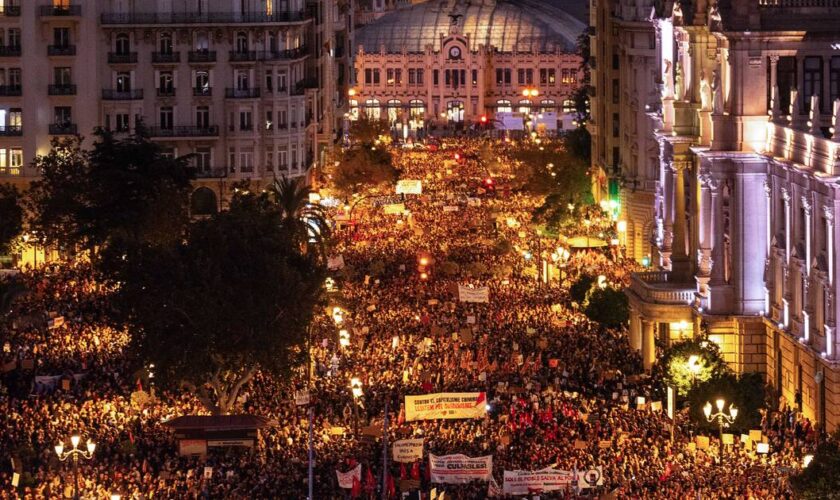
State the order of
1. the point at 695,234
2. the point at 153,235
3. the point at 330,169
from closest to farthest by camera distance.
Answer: the point at 695,234
the point at 153,235
the point at 330,169

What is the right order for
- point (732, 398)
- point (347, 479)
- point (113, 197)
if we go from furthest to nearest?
point (113, 197) < point (732, 398) < point (347, 479)

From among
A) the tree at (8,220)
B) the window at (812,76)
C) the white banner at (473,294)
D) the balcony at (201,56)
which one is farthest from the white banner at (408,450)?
the balcony at (201,56)

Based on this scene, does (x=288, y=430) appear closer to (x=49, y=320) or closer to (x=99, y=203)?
(x=49, y=320)

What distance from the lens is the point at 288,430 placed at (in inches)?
3098

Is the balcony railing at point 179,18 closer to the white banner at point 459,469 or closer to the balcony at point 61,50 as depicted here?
the balcony at point 61,50

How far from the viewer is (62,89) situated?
5138 inches

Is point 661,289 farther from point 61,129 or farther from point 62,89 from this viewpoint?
point 62,89

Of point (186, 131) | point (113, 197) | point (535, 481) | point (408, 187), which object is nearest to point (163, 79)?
point (186, 131)

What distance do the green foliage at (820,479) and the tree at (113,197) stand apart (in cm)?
4976

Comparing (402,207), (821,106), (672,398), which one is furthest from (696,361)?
(402,207)

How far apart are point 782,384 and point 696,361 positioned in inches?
143

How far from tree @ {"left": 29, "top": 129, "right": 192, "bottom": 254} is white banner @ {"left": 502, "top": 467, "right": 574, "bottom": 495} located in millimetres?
42196

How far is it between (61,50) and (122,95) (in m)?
4.29

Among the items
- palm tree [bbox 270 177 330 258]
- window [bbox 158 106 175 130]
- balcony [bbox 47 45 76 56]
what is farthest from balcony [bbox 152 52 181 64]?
palm tree [bbox 270 177 330 258]
